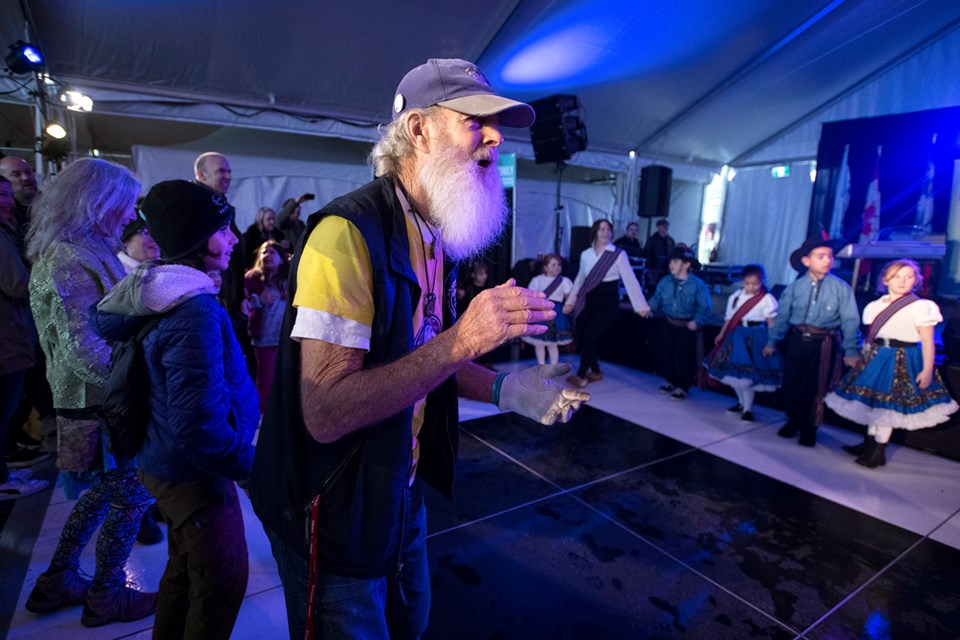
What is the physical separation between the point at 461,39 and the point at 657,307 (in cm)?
446

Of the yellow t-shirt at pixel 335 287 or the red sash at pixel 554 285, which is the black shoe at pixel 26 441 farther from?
the red sash at pixel 554 285

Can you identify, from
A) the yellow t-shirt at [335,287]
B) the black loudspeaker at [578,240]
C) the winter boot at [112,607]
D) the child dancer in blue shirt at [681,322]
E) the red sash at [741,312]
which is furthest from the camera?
the black loudspeaker at [578,240]

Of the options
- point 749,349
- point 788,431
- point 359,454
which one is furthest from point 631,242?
point 359,454

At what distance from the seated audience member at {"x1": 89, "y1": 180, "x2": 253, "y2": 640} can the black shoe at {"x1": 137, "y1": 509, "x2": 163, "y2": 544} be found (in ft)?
4.39

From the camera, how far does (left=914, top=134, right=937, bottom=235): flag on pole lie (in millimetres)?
8812

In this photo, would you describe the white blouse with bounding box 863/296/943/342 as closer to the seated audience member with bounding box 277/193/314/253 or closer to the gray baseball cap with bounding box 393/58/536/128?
the gray baseball cap with bounding box 393/58/536/128

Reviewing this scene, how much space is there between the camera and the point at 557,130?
7.60 meters

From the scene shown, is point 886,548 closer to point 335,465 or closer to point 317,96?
point 335,465

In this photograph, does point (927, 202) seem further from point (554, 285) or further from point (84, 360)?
point (84, 360)

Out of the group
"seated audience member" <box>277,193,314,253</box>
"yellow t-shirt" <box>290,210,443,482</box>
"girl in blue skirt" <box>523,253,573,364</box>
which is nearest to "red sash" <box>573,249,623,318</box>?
"girl in blue skirt" <box>523,253,573,364</box>

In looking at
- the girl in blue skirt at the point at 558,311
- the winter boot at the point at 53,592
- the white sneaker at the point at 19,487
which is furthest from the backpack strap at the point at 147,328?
the girl in blue skirt at the point at 558,311

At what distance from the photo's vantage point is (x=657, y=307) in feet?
20.1

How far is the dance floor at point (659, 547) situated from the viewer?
2256mm

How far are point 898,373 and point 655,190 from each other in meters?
7.47
